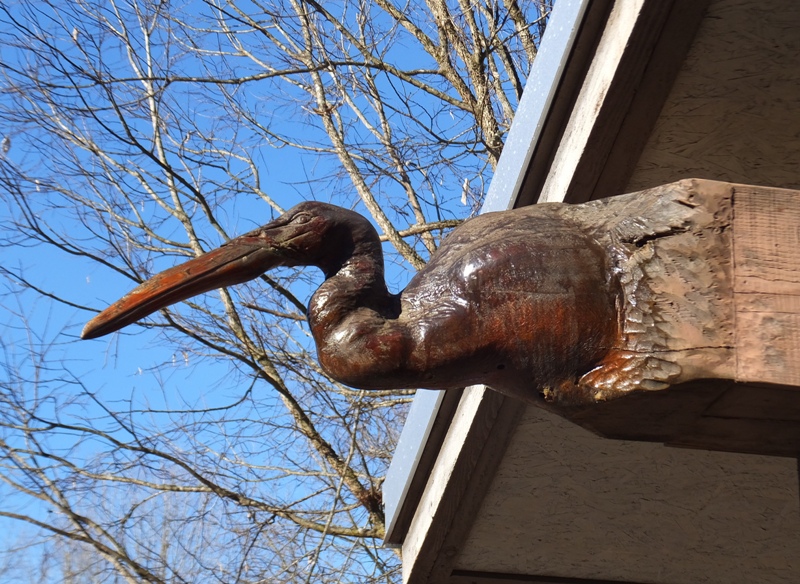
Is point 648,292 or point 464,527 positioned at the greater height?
point 648,292

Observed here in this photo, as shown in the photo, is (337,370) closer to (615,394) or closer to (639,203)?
(615,394)

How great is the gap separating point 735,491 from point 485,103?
6170 mm

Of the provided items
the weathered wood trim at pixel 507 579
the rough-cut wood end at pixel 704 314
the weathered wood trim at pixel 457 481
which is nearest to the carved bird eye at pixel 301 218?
the rough-cut wood end at pixel 704 314

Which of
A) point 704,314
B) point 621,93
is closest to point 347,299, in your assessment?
point 704,314

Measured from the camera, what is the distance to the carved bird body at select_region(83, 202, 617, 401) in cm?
166

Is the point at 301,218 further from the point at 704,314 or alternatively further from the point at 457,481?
the point at 457,481

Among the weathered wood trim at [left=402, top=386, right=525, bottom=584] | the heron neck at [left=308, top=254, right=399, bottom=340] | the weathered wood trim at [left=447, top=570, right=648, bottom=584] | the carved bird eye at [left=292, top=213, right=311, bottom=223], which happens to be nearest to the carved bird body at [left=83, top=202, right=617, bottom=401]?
the heron neck at [left=308, top=254, right=399, bottom=340]

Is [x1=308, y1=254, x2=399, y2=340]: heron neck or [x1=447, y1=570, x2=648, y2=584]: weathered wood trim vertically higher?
[x1=308, y1=254, x2=399, y2=340]: heron neck

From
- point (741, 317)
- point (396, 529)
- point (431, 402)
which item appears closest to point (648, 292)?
point (741, 317)

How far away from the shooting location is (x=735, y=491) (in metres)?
2.87

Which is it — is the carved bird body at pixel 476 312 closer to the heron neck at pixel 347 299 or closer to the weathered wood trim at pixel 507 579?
the heron neck at pixel 347 299

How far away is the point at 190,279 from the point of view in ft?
6.05

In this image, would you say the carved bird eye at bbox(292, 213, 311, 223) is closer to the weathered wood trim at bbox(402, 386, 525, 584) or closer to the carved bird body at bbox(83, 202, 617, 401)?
the carved bird body at bbox(83, 202, 617, 401)

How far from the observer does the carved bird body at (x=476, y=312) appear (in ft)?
5.46
